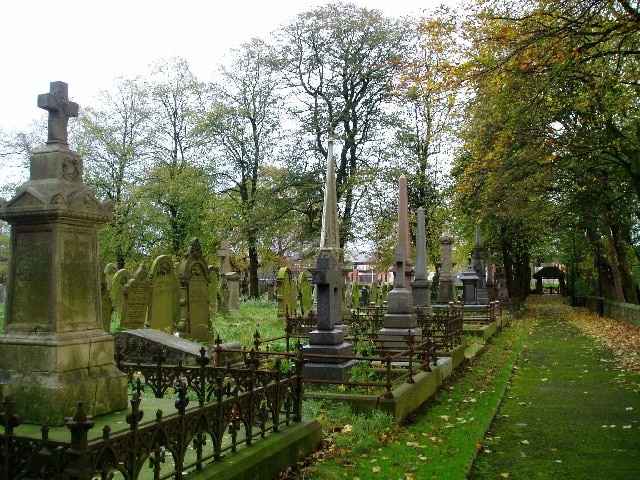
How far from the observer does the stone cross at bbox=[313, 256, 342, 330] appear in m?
10.3

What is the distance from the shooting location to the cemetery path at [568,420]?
6.98 meters

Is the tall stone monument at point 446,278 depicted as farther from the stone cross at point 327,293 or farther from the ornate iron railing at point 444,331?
the stone cross at point 327,293

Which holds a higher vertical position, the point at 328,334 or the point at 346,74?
the point at 346,74

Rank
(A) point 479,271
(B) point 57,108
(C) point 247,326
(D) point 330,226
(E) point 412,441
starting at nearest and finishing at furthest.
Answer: (B) point 57,108 → (E) point 412,441 → (D) point 330,226 → (C) point 247,326 → (A) point 479,271

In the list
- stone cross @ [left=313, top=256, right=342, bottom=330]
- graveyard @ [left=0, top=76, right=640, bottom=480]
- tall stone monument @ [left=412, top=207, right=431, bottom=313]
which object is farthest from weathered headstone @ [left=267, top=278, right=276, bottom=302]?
stone cross @ [left=313, top=256, right=342, bottom=330]

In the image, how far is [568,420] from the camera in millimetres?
9266

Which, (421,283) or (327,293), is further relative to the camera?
(421,283)

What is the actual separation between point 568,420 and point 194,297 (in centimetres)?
972

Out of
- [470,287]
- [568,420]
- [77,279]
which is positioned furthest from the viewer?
[470,287]

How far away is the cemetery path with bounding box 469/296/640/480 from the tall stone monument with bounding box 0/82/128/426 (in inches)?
170

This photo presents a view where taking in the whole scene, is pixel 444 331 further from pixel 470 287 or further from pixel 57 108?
pixel 470 287

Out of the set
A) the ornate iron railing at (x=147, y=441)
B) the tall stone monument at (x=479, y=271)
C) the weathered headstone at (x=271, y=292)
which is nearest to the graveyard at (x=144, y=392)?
the ornate iron railing at (x=147, y=441)

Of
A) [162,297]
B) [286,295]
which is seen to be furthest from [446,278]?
[162,297]

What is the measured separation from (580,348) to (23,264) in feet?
56.5
